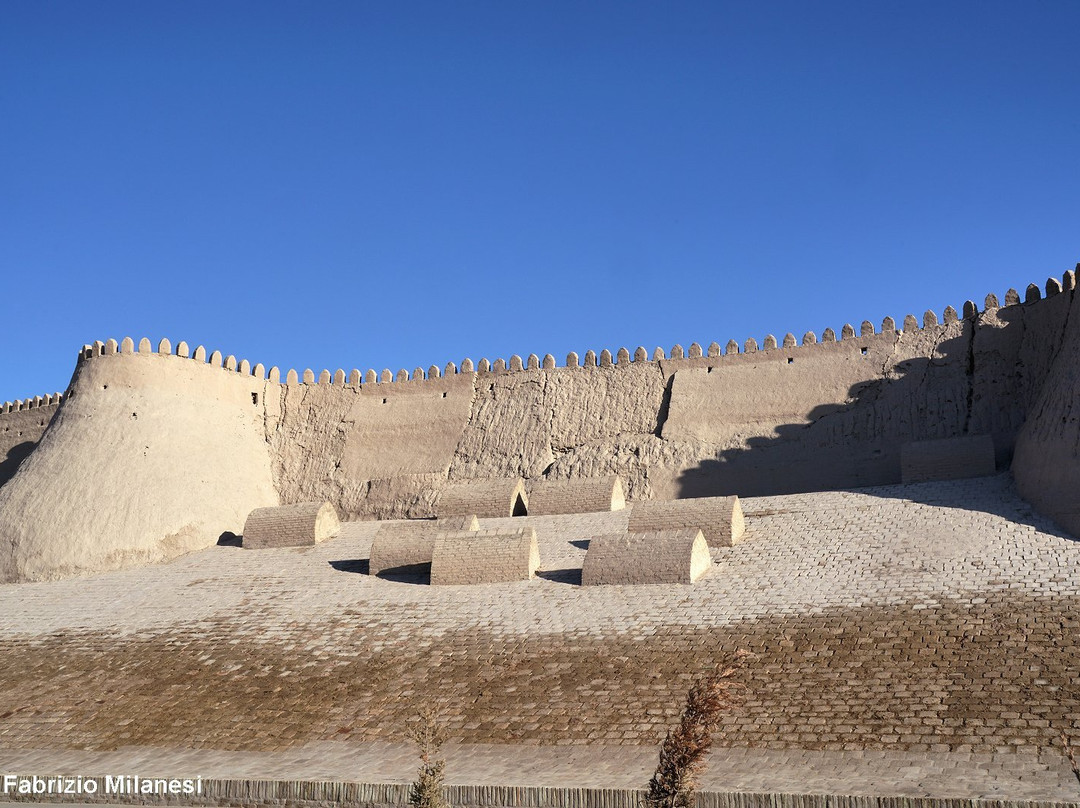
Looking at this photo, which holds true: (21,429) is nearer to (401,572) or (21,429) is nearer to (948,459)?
(401,572)

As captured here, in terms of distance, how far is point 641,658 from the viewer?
962cm

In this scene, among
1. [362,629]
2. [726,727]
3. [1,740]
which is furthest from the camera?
[362,629]

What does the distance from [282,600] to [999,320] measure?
1155 centimetres

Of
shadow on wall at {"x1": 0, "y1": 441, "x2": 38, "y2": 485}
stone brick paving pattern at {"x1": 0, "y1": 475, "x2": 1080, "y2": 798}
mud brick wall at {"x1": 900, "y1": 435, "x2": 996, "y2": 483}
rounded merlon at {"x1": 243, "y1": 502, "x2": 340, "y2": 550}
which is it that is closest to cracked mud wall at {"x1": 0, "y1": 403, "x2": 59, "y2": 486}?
shadow on wall at {"x1": 0, "y1": 441, "x2": 38, "y2": 485}

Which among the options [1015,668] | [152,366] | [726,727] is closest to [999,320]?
[1015,668]

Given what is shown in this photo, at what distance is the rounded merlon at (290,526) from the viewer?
A: 1619cm

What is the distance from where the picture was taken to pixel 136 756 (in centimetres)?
895

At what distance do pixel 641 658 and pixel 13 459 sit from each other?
55.7 feet

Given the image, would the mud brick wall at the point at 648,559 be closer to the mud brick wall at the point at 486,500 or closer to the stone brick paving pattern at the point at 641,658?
the stone brick paving pattern at the point at 641,658

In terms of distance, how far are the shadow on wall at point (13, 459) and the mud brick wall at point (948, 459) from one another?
671 inches

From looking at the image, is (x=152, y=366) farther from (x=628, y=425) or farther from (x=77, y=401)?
(x=628, y=425)

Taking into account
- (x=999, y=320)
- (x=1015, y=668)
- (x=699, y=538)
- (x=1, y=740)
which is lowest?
(x=1, y=740)

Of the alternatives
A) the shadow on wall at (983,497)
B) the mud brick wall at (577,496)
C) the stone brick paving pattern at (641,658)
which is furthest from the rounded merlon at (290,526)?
the shadow on wall at (983,497)

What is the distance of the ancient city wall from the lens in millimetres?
16234
